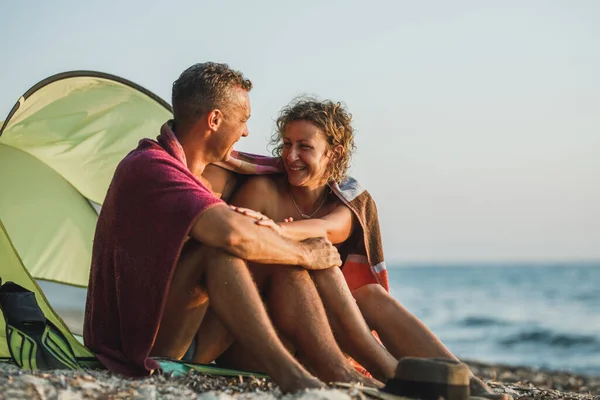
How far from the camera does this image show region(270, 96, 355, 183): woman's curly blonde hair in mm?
4707

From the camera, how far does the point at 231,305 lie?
3.54 meters

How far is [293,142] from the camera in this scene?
4629mm

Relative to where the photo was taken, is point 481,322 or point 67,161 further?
point 481,322

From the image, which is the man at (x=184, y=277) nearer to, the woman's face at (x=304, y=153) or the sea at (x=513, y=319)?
the woman's face at (x=304, y=153)

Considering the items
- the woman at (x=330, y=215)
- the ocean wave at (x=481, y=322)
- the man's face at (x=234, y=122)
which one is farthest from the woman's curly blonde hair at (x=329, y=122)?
the ocean wave at (x=481, y=322)

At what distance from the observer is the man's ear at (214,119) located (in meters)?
4.19

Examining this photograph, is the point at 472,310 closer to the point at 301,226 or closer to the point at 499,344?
the point at 499,344

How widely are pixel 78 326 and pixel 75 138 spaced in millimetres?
6167

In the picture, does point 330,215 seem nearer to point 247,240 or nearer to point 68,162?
point 247,240

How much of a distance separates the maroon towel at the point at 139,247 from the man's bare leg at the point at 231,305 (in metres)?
0.12

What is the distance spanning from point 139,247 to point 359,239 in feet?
4.48

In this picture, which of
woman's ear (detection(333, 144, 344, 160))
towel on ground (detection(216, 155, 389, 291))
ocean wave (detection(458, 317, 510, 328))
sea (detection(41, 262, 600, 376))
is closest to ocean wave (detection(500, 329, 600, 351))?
sea (detection(41, 262, 600, 376))

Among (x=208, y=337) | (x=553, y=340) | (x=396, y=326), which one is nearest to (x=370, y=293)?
(x=396, y=326)

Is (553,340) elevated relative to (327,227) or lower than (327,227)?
lower
